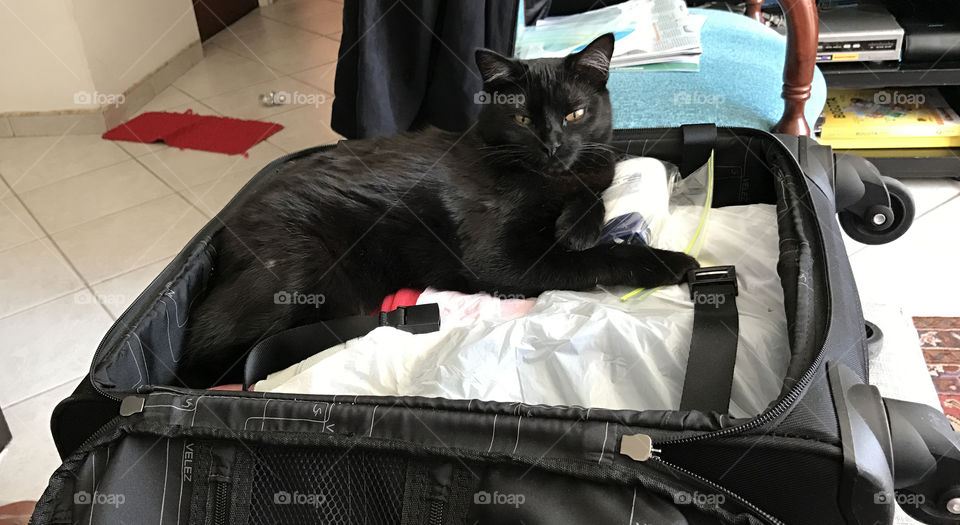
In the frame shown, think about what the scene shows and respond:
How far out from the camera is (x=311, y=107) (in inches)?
106

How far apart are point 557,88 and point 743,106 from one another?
0.44 m

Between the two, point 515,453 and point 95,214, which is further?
point 95,214

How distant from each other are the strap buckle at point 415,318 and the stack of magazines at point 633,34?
710mm

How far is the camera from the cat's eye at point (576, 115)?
1.13m

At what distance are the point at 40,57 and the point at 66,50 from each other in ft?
0.34

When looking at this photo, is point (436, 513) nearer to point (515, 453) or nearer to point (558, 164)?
point (515, 453)

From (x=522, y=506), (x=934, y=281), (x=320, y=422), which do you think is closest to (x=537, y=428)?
(x=522, y=506)

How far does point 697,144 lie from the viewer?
114 cm

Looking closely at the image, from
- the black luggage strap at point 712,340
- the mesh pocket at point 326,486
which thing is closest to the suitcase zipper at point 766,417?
the black luggage strap at point 712,340

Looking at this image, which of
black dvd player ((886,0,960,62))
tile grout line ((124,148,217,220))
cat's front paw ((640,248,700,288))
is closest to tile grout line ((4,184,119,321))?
tile grout line ((124,148,217,220))

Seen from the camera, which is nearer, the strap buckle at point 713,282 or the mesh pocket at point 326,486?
the mesh pocket at point 326,486

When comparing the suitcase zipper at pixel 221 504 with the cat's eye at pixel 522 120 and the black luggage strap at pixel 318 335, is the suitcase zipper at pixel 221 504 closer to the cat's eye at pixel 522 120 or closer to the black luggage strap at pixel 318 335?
the black luggage strap at pixel 318 335

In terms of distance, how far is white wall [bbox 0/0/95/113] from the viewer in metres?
2.42

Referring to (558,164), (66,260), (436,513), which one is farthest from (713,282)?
(66,260)
